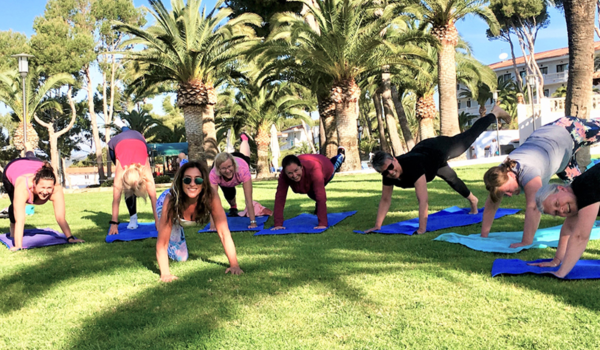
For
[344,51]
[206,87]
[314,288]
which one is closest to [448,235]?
[314,288]

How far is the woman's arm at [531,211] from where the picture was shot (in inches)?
183

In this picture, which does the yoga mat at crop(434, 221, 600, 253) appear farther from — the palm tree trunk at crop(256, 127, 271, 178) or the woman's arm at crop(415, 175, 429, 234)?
the palm tree trunk at crop(256, 127, 271, 178)

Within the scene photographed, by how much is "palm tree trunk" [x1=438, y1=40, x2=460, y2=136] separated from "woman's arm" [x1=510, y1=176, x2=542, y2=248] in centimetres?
1461

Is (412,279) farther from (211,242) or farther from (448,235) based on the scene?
(211,242)

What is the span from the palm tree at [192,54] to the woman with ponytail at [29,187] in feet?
40.7

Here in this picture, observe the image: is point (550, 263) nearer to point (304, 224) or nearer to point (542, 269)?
point (542, 269)

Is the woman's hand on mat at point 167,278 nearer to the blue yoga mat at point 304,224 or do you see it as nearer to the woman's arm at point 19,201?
the blue yoga mat at point 304,224

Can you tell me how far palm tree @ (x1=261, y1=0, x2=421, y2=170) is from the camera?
16703 millimetres

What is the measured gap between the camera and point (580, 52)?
9281 millimetres

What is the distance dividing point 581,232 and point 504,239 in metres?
1.78

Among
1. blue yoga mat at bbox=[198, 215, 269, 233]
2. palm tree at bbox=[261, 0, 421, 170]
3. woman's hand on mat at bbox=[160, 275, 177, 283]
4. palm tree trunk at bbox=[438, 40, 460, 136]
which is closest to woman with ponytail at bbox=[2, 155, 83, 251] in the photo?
blue yoga mat at bbox=[198, 215, 269, 233]

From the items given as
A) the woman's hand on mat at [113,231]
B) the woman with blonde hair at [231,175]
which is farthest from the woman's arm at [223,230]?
the woman's hand on mat at [113,231]

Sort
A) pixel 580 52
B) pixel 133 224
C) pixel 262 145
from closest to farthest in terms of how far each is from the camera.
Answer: pixel 133 224, pixel 580 52, pixel 262 145

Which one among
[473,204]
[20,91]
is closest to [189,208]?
[473,204]
